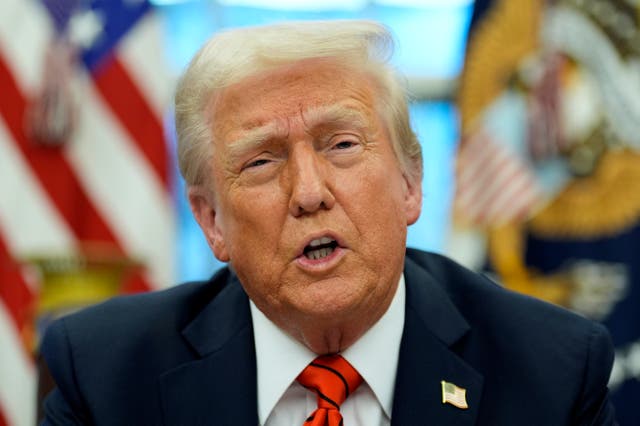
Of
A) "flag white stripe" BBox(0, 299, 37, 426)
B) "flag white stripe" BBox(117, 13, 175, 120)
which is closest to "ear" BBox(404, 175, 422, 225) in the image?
"flag white stripe" BBox(117, 13, 175, 120)

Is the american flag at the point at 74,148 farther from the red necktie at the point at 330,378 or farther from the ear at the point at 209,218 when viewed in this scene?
the red necktie at the point at 330,378

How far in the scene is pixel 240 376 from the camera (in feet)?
7.20

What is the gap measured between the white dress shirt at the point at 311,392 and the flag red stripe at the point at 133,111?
2690 millimetres

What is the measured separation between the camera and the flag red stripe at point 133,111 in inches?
186

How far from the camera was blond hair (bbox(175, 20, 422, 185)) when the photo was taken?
2043 millimetres

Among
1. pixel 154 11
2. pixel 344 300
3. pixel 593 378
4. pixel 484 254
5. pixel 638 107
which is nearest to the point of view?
pixel 344 300

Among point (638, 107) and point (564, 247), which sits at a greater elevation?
point (638, 107)

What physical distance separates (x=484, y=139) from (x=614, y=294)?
0.89 metres

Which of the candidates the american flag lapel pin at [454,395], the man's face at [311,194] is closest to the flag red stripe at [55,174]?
the man's face at [311,194]

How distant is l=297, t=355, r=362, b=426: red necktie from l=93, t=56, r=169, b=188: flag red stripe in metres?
2.76

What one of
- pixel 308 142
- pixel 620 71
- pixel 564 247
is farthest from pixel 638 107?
pixel 308 142

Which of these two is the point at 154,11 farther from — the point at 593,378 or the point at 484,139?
the point at 593,378

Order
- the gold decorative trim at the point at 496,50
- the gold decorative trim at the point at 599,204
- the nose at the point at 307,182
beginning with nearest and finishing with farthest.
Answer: the nose at the point at 307,182 → the gold decorative trim at the point at 599,204 → the gold decorative trim at the point at 496,50

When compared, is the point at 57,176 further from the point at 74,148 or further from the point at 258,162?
the point at 258,162
